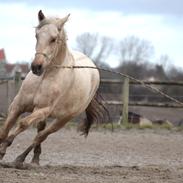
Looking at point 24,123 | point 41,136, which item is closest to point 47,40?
point 24,123

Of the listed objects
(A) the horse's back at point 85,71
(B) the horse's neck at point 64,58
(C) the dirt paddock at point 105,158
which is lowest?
(C) the dirt paddock at point 105,158

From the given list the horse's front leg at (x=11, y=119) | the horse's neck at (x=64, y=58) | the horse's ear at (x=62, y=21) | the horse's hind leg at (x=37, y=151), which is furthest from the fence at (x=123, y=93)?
the horse's ear at (x=62, y=21)

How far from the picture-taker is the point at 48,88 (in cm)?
820

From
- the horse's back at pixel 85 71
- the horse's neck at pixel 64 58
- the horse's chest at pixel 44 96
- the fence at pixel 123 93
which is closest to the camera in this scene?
the horse's chest at pixel 44 96

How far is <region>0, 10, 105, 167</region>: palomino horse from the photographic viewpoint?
25.9 ft

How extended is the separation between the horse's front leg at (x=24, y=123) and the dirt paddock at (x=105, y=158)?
296mm

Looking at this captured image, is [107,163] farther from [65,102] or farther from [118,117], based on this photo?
[118,117]

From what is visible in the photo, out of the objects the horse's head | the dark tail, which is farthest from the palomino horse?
the dark tail

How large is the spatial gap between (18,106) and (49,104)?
0.44m

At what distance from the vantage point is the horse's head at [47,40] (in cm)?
763

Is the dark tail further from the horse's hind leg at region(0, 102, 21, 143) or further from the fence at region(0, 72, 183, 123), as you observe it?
A: the fence at region(0, 72, 183, 123)

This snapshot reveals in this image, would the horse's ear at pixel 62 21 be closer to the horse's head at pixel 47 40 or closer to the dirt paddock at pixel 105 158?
the horse's head at pixel 47 40

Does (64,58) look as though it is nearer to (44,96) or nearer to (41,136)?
(44,96)

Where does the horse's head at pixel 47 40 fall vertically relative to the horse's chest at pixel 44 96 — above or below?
above
